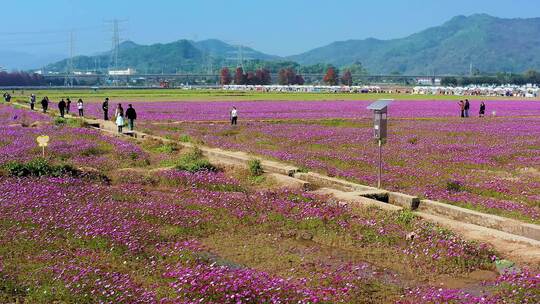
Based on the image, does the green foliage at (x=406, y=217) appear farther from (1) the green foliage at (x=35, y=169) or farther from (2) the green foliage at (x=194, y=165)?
(1) the green foliage at (x=35, y=169)

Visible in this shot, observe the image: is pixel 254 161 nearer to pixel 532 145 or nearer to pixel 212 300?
pixel 212 300

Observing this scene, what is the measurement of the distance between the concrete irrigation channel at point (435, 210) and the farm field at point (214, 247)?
1.29 feet

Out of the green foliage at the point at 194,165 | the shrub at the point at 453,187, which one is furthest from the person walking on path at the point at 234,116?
the shrub at the point at 453,187

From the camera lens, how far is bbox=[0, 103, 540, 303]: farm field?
8625 mm

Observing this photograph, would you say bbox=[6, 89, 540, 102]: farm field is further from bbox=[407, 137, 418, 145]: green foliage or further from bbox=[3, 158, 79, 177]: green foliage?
bbox=[3, 158, 79, 177]: green foliage

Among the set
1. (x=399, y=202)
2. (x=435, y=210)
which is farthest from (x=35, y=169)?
(x=435, y=210)

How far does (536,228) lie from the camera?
12.2m

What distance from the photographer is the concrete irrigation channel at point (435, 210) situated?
11.3 m

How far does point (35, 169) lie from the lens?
1798 cm

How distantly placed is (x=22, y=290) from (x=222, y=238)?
4.50m

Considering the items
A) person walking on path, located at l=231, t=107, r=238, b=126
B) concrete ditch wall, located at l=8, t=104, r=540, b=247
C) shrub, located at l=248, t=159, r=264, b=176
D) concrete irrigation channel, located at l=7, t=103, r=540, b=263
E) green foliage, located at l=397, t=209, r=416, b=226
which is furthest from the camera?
person walking on path, located at l=231, t=107, r=238, b=126

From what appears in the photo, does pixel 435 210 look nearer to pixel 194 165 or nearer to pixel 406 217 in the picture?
pixel 406 217

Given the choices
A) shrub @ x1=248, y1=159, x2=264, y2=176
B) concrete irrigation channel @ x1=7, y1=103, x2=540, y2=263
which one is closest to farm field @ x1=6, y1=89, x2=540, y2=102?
shrub @ x1=248, y1=159, x2=264, y2=176

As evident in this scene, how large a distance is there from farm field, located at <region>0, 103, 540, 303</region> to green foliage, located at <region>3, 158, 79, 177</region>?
0.11 feet
